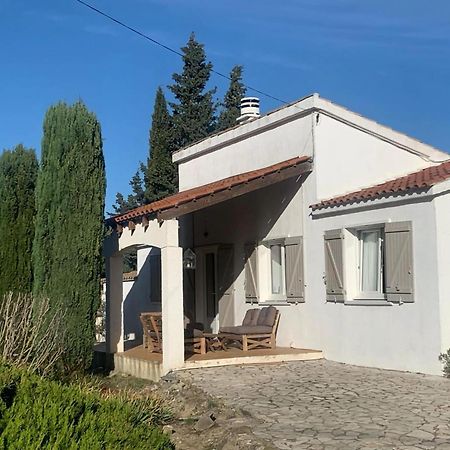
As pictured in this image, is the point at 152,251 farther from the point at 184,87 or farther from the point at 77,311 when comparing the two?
the point at 184,87

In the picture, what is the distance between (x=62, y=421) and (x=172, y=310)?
22.8ft

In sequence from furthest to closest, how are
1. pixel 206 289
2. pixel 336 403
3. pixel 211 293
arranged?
pixel 206 289
pixel 211 293
pixel 336 403

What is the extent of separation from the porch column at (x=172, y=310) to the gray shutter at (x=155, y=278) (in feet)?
24.1

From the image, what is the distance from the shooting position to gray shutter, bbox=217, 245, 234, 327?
15195 millimetres

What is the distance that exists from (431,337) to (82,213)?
6.37 m

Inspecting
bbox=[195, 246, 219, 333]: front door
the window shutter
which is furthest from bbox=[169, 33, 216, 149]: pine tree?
the window shutter

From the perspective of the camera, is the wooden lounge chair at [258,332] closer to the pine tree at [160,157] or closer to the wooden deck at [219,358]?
the wooden deck at [219,358]

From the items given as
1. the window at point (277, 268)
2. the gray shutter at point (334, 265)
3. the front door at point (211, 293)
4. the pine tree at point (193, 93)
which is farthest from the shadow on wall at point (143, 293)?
the pine tree at point (193, 93)

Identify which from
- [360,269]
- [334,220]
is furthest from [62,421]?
[334,220]

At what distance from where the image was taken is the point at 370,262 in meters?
11.6

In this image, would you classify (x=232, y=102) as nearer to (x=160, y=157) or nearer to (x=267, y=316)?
(x=160, y=157)

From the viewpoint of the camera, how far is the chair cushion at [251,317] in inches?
535

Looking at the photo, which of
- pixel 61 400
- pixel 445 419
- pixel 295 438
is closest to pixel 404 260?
pixel 445 419

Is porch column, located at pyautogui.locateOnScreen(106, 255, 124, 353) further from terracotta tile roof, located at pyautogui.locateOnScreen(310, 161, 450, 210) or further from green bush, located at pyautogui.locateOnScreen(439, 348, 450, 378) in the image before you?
green bush, located at pyautogui.locateOnScreen(439, 348, 450, 378)
